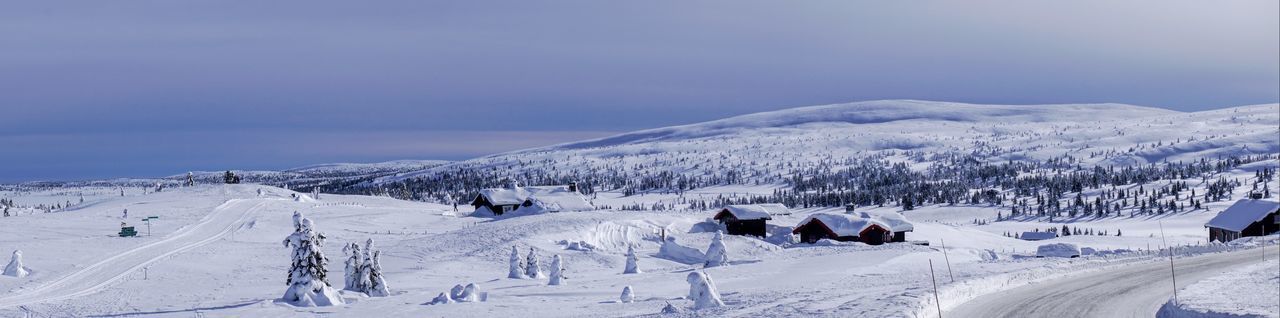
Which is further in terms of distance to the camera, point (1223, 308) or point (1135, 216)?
point (1135, 216)

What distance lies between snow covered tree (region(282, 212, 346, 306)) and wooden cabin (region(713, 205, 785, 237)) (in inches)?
1768

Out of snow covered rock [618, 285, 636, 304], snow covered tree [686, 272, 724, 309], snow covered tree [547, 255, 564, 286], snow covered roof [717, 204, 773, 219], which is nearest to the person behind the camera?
snow covered tree [686, 272, 724, 309]

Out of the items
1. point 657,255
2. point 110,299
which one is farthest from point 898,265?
point 110,299

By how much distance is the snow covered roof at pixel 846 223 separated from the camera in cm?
7538

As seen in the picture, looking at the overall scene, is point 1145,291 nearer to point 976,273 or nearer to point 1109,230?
point 976,273

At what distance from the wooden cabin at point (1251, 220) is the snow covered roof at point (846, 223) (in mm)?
27702

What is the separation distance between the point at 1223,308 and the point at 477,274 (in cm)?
3563

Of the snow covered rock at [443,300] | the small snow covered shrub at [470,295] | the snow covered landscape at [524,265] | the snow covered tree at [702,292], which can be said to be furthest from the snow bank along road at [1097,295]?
the snow covered rock at [443,300]

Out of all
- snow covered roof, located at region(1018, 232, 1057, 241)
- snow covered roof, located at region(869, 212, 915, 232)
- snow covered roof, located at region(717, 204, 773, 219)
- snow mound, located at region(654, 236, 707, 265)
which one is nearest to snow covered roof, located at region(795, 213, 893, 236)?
snow covered roof, located at region(869, 212, 915, 232)

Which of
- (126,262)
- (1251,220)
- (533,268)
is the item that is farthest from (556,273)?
(1251,220)

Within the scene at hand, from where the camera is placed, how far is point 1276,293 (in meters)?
28.0

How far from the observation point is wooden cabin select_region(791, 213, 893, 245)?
75375 millimetres

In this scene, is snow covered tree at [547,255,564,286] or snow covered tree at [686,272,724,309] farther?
snow covered tree at [547,255,564,286]

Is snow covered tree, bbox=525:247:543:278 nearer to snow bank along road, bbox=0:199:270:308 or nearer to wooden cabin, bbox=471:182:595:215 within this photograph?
snow bank along road, bbox=0:199:270:308
